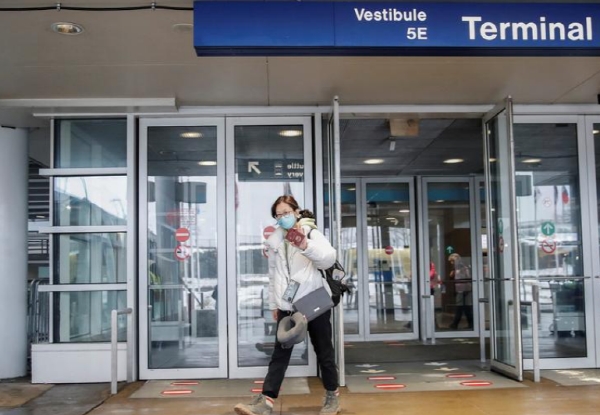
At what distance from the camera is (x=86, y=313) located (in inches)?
276

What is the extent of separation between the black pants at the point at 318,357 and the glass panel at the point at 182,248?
2040mm

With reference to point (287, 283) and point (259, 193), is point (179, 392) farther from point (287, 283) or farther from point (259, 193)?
point (259, 193)

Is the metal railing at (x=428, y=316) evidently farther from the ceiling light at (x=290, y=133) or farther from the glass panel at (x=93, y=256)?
the glass panel at (x=93, y=256)

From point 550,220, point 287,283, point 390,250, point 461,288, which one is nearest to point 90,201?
point 287,283

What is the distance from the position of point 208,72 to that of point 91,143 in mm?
2043

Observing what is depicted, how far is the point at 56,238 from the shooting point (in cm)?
703

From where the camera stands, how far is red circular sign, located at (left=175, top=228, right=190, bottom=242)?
22.9 feet

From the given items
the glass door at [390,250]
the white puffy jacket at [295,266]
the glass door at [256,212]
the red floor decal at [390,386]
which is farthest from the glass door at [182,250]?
the glass door at [390,250]

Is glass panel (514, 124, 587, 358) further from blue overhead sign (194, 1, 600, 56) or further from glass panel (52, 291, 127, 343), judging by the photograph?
glass panel (52, 291, 127, 343)

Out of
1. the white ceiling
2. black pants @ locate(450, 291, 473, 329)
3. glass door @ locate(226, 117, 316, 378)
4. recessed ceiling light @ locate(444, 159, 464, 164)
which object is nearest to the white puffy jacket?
the white ceiling

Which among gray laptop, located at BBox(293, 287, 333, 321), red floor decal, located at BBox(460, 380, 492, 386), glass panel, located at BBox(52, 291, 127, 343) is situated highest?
gray laptop, located at BBox(293, 287, 333, 321)

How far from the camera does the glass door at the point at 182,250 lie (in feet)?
22.5

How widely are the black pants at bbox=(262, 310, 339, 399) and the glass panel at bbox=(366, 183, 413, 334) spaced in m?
5.67

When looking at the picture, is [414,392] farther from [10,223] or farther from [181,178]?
[10,223]
